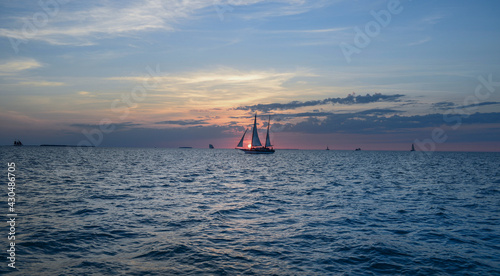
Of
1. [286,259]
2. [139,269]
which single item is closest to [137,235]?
[139,269]

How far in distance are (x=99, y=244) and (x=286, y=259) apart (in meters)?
8.82

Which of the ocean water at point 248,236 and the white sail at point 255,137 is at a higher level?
the white sail at point 255,137

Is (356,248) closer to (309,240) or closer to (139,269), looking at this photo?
(309,240)

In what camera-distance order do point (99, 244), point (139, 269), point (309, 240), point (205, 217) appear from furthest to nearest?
1. point (205, 217)
2. point (309, 240)
3. point (99, 244)
4. point (139, 269)

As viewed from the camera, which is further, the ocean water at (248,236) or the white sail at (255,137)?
the white sail at (255,137)

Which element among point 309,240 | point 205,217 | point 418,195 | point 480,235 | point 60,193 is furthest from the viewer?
point 418,195

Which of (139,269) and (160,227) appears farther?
(160,227)

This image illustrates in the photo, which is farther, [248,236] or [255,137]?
[255,137]

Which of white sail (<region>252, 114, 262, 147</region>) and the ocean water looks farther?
white sail (<region>252, 114, 262, 147</region>)

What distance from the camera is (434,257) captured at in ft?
45.5

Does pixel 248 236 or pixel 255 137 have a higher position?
pixel 255 137

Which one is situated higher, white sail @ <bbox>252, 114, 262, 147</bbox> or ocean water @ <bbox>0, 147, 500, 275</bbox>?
white sail @ <bbox>252, 114, 262, 147</bbox>

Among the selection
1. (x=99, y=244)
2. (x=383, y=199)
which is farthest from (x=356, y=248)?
(x=383, y=199)

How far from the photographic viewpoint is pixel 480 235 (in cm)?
1761
